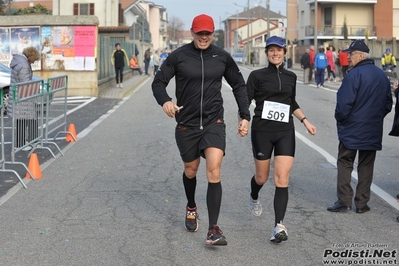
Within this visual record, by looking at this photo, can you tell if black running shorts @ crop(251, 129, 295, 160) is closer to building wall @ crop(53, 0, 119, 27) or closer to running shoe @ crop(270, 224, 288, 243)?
running shoe @ crop(270, 224, 288, 243)

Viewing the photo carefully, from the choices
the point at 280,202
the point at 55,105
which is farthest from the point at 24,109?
the point at 280,202

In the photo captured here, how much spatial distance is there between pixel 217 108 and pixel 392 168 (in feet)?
16.1

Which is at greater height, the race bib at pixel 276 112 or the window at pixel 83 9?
the window at pixel 83 9

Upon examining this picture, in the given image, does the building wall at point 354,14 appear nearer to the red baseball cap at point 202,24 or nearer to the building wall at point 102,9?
the building wall at point 102,9

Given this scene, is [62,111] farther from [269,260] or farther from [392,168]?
[269,260]

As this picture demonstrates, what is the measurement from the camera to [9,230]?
674 centimetres

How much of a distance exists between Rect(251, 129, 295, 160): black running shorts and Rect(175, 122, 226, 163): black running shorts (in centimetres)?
43

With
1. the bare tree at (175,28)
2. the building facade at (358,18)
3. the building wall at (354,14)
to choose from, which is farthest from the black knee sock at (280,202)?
the bare tree at (175,28)

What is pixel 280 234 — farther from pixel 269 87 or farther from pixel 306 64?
pixel 306 64

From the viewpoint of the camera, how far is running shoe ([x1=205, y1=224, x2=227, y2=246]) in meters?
5.94

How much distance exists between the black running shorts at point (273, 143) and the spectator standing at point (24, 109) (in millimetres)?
4538

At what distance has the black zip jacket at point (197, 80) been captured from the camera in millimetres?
6184

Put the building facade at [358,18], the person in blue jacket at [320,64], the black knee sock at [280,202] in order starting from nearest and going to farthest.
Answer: the black knee sock at [280,202]
the person in blue jacket at [320,64]
the building facade at [358,18]

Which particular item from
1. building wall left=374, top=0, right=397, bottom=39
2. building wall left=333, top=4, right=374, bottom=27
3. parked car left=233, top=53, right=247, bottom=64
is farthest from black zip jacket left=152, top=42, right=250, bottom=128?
parked car left=233, top=53, right=247, bottom=64
